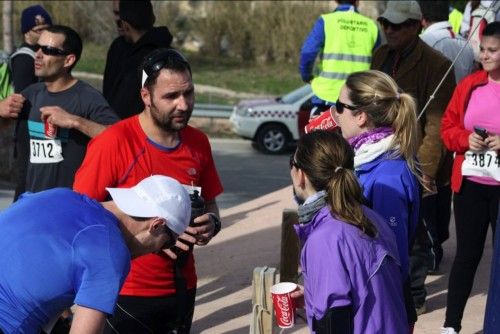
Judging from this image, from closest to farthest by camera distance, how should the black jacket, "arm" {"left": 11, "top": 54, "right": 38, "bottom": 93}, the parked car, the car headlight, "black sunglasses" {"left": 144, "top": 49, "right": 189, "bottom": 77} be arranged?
"black sunglasses" {"left": 144, "top": 49, "right": 189, "bottom": 77}
the black jacket
"arm" {"left": 11, "top": 54, "right": 38, "bottom": 93}
the parked car
the car headlight

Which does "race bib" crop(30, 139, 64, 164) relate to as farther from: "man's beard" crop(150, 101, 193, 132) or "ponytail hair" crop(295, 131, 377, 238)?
"ponytail hair" crop(295, 131, 377, 238)

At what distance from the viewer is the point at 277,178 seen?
50.6 ft

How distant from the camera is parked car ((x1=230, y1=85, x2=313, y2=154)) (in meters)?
18.1

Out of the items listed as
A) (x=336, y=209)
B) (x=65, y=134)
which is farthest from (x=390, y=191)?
(x=65, y=134)

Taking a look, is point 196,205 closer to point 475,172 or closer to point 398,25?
point 475,172

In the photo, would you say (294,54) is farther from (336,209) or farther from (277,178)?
(336,209)

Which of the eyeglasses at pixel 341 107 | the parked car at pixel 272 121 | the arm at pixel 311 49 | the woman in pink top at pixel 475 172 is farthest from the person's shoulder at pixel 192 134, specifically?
the parked car at pixel 272 121

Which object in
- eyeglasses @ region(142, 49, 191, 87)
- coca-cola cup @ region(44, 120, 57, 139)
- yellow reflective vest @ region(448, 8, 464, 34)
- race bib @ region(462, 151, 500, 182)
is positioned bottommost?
yellow reflective vest @ region(448, 8, 464, 34)

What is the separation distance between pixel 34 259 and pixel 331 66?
6179 mm

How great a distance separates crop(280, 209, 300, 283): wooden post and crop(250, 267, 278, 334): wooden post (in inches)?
41.4

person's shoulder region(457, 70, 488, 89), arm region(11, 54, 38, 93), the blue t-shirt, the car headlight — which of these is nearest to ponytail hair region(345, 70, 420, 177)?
the blue t-shirt

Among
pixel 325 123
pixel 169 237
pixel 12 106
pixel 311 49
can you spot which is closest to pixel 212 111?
pixel 311 49

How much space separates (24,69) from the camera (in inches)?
322

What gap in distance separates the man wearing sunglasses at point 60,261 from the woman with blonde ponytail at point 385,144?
4.55ft
